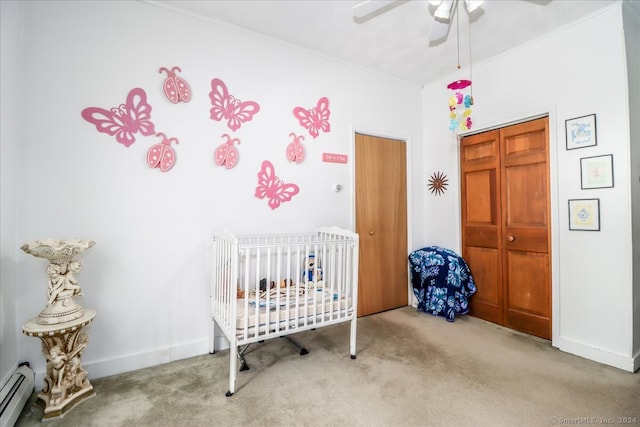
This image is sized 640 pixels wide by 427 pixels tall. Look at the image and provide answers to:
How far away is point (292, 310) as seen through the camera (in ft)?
6.28

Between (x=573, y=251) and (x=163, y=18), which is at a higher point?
(x=163, y=18)

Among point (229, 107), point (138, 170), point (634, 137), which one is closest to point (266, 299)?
point (138, 170)

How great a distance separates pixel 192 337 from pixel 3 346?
0.99 m

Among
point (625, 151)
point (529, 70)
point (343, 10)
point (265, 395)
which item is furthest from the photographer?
point (529, 70)

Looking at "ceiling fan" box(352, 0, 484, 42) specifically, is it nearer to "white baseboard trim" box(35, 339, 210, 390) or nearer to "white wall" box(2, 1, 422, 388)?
"white wall" box(2, 1, 422, 388)

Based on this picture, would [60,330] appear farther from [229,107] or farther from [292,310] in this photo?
[229,107]

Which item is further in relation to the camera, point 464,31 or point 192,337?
point 464,31

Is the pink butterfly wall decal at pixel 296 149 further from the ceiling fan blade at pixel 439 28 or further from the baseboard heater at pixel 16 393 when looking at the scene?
the baseboard heater at pixel 16 393

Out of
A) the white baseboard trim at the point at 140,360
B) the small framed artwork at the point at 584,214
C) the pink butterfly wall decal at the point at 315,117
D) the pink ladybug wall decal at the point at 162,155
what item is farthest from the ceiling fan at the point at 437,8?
the white baseboard trim at the point at 140,360

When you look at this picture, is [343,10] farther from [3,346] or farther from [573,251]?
[3,346]

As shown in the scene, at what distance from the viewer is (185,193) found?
83.4 inches

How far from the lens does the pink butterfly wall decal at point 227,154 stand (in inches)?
87.7

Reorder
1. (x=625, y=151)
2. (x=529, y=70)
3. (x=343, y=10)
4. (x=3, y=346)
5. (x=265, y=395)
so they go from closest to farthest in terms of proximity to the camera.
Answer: (x=3, y=346) → (x=265, y=395) → (x=625, y=151) → (x=343, y=10) → (x=529, y=70)

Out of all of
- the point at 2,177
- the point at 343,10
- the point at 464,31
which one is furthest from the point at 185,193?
the point at 464,31
